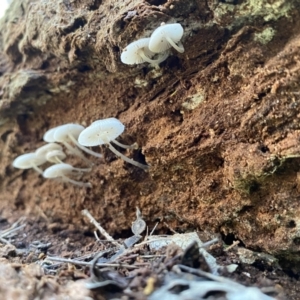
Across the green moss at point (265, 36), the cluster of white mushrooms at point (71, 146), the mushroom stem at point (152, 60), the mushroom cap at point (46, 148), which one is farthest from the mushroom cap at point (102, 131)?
the green moss at point (265, 36)

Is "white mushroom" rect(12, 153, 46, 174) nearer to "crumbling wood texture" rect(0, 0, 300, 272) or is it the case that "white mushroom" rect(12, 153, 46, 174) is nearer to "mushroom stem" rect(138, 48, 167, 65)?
"crumbling wood texture" rect(0, 0, 300, 272)

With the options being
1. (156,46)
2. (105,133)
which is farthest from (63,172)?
(156,46)

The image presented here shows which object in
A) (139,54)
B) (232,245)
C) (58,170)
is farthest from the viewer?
(58,170)

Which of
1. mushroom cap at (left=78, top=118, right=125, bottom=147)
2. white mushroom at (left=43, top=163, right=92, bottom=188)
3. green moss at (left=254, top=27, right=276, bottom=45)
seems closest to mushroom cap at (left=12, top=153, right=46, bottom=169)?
white mushroom at (left=43, top=163, right=92, bottom=188)

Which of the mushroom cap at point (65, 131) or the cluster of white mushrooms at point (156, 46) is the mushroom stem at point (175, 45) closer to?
the cluster of white mushrooms at point (156, 46)

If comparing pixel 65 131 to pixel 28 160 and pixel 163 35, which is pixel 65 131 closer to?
pixel 28 160

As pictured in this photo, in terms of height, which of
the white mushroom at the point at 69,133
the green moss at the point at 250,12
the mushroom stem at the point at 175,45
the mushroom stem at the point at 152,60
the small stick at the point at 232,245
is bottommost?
the small stick at the point at 232,245

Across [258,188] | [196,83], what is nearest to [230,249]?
[258,188]
